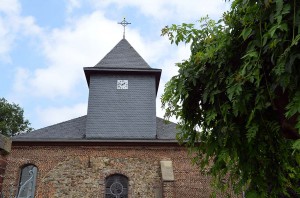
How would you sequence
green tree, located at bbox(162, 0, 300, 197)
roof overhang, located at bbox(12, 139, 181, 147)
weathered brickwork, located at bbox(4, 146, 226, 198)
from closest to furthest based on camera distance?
green tree, located at bbox(162, 0, 300, 197) → weathered brickwork, located at bbox(4, 146, 226, 198) → roof overhang, located at bbox(12, 139, 181, 147)

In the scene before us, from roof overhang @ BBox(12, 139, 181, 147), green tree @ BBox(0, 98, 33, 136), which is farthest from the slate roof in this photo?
green tree @ BBox(0, 98, 33, 136)

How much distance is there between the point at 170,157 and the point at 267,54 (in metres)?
10.9

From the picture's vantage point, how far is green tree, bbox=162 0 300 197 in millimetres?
2703

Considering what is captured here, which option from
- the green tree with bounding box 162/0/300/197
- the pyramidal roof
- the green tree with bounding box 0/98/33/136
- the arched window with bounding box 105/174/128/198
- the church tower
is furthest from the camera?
the green tree with bounding box 0/98/33/136

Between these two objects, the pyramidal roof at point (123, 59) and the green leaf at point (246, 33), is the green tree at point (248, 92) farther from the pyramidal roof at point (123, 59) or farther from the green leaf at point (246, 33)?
the pyramidal roof at point (123, 59)

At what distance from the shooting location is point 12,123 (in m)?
33.2

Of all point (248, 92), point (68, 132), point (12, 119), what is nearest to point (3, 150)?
point (248, 92)

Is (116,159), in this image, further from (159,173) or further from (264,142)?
(264,142)

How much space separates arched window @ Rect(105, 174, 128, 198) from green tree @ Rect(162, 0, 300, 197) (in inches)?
355

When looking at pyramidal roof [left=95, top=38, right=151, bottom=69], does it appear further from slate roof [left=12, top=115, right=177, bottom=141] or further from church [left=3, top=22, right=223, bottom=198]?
slate roof [left=12, top=115, right=177, bottom=141]

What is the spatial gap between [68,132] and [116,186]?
325cm

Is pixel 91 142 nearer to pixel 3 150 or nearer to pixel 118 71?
pixel 118 71

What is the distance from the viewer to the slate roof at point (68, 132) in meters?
13.8

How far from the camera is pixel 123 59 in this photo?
54.7ft
